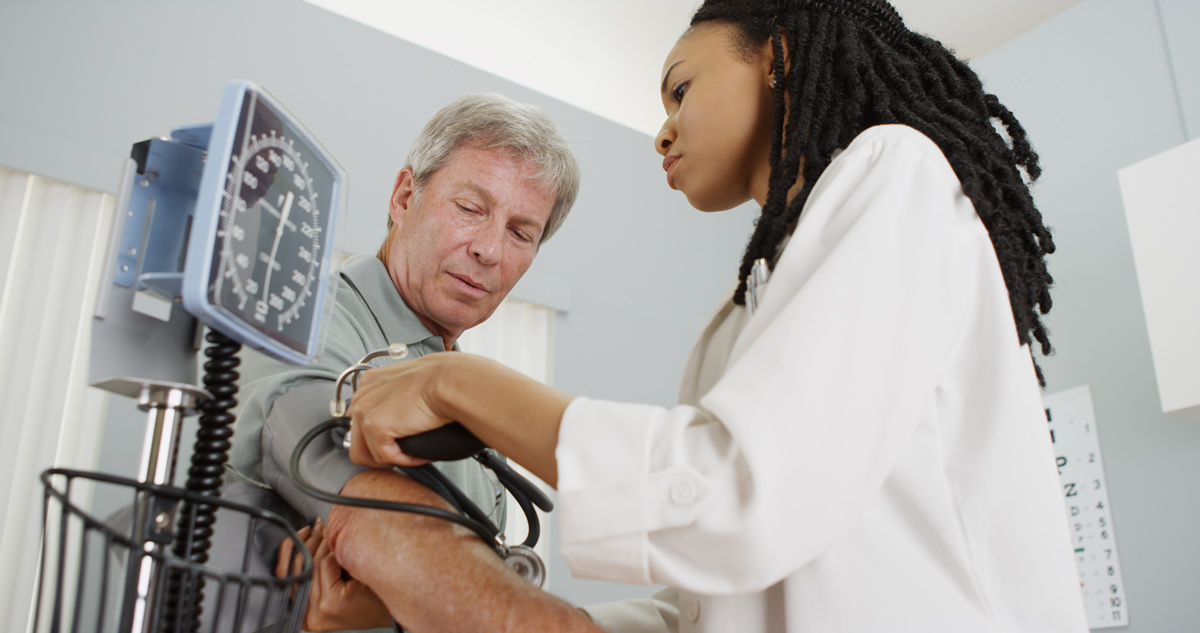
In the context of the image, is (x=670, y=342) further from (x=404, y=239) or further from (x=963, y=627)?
(x=963, y=627)

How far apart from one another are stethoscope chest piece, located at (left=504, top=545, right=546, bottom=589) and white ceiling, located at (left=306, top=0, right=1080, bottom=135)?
2.94 m

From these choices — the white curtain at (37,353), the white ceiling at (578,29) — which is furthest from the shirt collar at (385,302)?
the white ceiling at (578,29)

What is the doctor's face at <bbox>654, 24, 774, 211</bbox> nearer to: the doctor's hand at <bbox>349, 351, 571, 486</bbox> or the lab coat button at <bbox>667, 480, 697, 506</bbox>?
the doctor's hand at <bbox>349, 351, 571, 486</bbox>

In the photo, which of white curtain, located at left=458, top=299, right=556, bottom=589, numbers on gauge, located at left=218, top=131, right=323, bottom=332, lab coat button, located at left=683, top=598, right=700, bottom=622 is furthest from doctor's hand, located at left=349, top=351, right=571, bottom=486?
white curtain, located at left=458, top=299, right=556, bottom=589

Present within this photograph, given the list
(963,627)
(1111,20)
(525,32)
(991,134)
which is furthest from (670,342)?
(963,627)

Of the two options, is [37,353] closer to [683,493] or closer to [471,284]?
[471,284]

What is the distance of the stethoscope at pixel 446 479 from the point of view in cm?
72

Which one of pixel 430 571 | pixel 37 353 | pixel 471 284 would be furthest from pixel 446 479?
pixel 37 353

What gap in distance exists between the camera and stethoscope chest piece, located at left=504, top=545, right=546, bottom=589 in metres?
0.87

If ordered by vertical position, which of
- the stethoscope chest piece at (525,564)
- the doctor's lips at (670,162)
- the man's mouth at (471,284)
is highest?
the doctor's lips at (670,162)

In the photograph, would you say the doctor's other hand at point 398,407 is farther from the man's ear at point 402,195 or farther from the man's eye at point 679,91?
the man's ear at point 402,195

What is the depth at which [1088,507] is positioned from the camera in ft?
9.72

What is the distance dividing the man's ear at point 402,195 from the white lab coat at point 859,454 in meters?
1.09

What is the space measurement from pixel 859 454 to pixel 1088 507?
2.90 m
